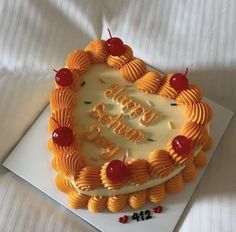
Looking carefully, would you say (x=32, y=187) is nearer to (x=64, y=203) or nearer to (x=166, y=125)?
(x=64, y=203)

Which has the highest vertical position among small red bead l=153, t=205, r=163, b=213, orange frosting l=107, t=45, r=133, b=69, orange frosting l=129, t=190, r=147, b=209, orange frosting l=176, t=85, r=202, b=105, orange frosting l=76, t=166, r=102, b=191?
orange frosting l=107, t=45, r=133, b=69

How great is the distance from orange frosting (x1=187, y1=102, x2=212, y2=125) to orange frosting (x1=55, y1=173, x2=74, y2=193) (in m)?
0.29

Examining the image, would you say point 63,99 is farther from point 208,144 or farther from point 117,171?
point 208,144

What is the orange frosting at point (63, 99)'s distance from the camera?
110cm

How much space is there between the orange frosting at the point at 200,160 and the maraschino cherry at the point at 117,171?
191 millimetres

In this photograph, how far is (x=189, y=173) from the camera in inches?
43.1

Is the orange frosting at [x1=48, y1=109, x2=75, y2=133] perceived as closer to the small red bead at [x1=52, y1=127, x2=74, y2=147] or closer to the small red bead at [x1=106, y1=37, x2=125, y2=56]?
the small red bead at [x1=52, y1=127, x2=74, y2=147]

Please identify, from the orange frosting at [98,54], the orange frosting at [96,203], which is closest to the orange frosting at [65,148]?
the orange frosting at [96,203]

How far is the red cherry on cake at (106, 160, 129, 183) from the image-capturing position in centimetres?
99

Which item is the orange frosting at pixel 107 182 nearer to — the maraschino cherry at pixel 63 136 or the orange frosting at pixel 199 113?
the maraschino cherry at pixel 63 136

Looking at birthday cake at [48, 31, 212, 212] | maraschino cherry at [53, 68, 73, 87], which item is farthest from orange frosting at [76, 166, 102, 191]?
maraschino cherry at [53, 68, 73, 87]

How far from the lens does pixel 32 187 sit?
1131mm

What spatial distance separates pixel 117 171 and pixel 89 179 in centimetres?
6

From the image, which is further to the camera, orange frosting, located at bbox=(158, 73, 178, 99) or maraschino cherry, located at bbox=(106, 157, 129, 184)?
orange frosting, located at bbox=(158, 73, 178, 99)
